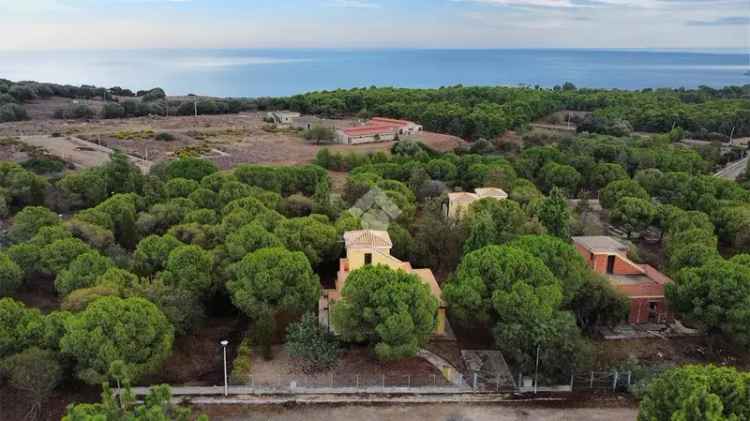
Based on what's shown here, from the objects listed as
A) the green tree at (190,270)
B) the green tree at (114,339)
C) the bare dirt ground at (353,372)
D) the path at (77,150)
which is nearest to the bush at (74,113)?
the path at (77,150)

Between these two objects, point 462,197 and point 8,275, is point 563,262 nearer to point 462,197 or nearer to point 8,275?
point 462,197

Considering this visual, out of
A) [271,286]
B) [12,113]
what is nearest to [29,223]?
[271,286]

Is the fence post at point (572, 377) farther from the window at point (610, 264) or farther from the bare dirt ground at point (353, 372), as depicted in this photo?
the window at point (610, 264)

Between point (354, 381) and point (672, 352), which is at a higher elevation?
point (672, 352)

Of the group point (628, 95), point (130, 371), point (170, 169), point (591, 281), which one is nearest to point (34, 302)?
point (130, 371)

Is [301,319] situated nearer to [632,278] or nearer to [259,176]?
[632,278]
